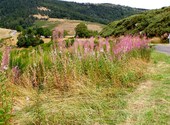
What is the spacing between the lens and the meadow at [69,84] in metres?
5.61

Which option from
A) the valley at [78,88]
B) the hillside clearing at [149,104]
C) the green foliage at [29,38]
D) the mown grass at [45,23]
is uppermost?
the valley at [78,88]

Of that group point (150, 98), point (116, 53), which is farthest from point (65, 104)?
point (116, 53)

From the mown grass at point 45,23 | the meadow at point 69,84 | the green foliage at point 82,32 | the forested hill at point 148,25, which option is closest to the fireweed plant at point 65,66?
the meadow at point 69,84

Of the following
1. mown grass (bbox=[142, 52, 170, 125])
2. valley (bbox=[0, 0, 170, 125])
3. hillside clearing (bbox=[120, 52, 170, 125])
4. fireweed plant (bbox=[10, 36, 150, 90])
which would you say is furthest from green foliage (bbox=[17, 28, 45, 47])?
hillside clearing (bbox=[120, 52, 170, 125])

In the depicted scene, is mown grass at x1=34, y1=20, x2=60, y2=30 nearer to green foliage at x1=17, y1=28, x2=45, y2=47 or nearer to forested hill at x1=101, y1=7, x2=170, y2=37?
forested hill at x1=101, y1=7, x2=170, y2=37

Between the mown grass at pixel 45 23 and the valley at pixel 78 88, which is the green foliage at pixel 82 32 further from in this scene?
the mown grass at pixel 45 23

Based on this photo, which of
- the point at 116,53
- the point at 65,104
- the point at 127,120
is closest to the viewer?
the point at 127,120

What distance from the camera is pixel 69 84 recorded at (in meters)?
7.37

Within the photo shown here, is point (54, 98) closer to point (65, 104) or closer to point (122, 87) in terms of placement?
point (65, 104)

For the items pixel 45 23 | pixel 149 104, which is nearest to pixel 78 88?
pixel 149 104

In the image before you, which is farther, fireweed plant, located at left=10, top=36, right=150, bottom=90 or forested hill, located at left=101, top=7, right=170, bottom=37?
forested hill, located at left=101, top=7, right=170, bottom=37

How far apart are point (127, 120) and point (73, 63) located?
8.92ft

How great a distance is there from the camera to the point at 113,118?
570cm

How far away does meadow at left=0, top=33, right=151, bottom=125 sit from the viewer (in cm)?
561
